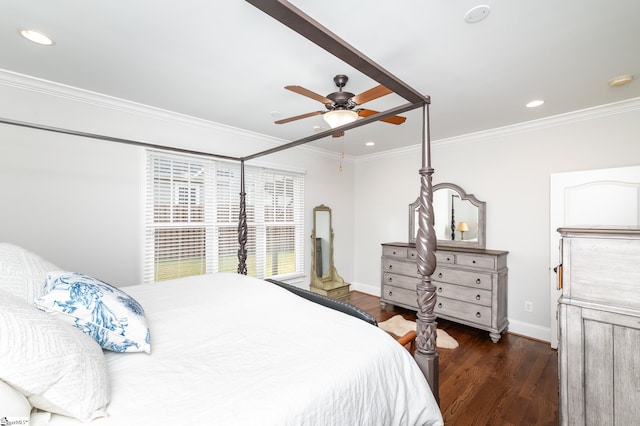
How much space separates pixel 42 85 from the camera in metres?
2.28

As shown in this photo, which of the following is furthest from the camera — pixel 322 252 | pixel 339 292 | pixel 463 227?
pixel 322 252

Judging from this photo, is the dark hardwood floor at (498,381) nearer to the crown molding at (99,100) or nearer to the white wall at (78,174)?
the white wall at (78,174)

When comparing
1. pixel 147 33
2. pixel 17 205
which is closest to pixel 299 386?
pixel 147 33

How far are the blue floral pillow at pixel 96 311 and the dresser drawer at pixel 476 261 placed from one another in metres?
3.33

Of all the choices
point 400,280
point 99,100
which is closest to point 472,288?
point 400,280

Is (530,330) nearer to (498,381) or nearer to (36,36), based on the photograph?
(498,381)

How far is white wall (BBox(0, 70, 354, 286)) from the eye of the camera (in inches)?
87.0

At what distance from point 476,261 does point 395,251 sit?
1077 mm

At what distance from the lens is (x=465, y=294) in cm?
331

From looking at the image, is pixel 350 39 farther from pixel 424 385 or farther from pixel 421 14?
pixel 424 385

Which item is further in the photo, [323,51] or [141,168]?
[141,168]

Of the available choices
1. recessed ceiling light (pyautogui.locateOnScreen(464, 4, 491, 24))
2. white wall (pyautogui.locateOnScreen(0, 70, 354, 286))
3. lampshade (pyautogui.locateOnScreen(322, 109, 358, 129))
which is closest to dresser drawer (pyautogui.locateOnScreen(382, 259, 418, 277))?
lampshade (pyautogui.locateOnScreen(322, 109, 358, 129))

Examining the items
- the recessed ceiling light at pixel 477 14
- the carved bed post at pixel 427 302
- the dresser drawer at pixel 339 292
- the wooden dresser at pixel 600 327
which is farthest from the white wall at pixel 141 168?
the carved bed post at pixel 427 302

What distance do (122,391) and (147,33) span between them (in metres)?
1.91
